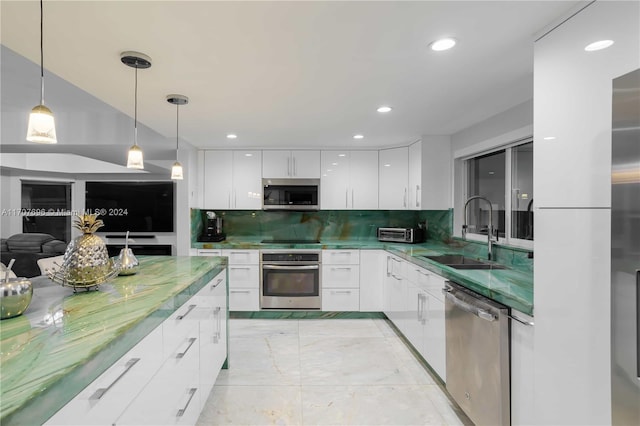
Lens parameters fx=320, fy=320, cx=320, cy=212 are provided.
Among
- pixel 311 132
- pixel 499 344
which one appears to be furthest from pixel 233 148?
pixel 499 344

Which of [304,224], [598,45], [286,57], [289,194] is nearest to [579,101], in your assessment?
[598,45]

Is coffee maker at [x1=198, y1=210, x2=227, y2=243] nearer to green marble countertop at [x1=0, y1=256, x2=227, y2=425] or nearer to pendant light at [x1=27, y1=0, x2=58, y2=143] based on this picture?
green marble countertop at [x1=0, y1=256, x2=227, y2=425]

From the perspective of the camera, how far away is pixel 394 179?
418 cm

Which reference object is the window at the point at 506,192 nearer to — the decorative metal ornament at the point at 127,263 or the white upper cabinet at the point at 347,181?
the white upper cabinet at the point at 347,181

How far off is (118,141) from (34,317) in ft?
8.76

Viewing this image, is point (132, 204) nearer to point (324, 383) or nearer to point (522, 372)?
point (324, 383)

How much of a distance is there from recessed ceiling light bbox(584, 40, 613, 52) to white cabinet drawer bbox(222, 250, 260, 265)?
351 cm

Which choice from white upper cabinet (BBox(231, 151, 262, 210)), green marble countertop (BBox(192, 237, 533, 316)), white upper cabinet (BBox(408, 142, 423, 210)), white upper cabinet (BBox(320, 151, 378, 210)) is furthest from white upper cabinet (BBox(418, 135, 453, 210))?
white upper cabinet (BBox(231, 151, 262, 210))

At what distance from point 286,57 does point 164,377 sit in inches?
67.2

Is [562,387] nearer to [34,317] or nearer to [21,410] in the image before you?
[21,410]

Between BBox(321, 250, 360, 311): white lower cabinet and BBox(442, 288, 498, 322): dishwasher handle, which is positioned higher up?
BBox(442, 288, 498, 322): dishwasher handle

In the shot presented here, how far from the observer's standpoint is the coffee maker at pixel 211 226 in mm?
4341

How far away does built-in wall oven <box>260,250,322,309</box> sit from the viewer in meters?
4.00

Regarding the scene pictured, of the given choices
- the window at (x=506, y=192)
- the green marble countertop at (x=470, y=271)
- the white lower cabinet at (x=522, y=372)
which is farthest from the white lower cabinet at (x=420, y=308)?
the window at (x=506, y=192)
